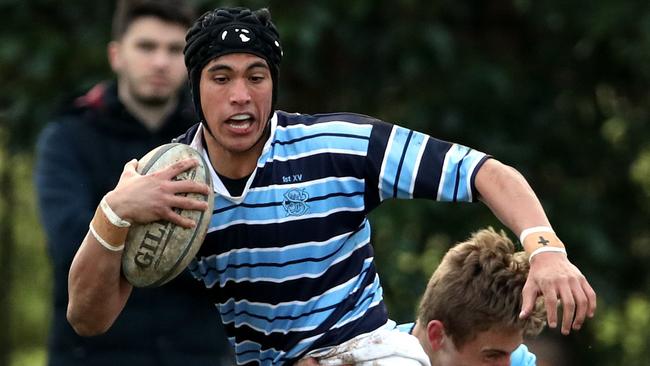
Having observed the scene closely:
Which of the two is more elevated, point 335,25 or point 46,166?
point 335,25

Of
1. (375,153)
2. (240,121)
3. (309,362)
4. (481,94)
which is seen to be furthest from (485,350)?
(481,94)

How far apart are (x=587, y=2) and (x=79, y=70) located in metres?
3.17

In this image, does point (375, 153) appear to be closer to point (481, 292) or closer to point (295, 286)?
point (295, 286)

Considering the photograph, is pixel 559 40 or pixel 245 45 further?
pixel 559 40

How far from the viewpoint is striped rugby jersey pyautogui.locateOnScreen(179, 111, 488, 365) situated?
4.90 m

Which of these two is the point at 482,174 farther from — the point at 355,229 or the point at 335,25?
the point at 335,25

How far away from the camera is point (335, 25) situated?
9.58 meters

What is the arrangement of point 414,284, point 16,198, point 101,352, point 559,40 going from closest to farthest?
point 101,352 < point 414,284 < point 559,40 < point 16,198

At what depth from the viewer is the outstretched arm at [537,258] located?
14.1 ft

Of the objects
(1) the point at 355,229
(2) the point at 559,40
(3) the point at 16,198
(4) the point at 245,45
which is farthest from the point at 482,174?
(3) the point at 16,198

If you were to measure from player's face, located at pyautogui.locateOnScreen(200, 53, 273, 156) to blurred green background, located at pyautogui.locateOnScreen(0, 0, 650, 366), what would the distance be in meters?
4.09

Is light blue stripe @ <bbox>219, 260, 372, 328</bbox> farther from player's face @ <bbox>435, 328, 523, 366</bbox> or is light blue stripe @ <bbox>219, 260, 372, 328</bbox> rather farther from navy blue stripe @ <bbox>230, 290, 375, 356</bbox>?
player's face @ <bbox>435, 328, 523, 366</bbox>

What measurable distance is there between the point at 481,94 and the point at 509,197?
531 cm

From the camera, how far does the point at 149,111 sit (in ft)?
22.7
